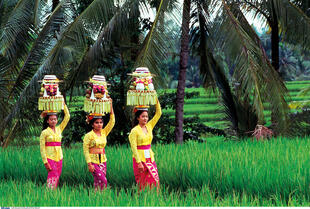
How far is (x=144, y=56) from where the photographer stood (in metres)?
8.19

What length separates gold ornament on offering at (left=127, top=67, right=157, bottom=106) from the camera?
19.4ft

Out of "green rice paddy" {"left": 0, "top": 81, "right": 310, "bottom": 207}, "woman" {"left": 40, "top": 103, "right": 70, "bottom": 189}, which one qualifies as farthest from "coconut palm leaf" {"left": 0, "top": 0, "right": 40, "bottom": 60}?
"woman" {"left": 40, "top": 103, "right": 70, "bottom": 189}

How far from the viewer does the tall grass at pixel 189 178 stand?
4906 millimetres

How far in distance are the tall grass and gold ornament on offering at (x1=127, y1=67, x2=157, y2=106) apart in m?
1.01

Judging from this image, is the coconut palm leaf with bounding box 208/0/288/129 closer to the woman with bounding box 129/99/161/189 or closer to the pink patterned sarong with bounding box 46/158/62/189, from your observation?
the woman with bounding box 129/99/161/189

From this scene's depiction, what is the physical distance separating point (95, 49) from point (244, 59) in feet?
9.03

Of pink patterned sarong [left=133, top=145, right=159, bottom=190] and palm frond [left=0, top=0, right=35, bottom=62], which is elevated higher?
palm frond [left=0, top=0, right=35, bottom=62]

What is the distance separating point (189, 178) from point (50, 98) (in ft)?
6.49

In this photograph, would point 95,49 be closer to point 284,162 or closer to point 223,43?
point 223,43

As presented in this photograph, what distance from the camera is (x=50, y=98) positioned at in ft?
20.6

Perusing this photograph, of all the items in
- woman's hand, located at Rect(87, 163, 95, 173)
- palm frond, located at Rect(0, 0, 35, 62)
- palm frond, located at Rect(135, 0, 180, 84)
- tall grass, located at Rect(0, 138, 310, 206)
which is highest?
palm frond, located at Rect(0, 0, 35, 62)

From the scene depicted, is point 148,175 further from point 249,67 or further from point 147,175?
point 249,67

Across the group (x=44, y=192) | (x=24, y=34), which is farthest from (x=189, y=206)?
(x=24, y=34)

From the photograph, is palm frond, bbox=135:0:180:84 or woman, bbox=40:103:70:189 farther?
palm frond, bbox=135:0:180:84
